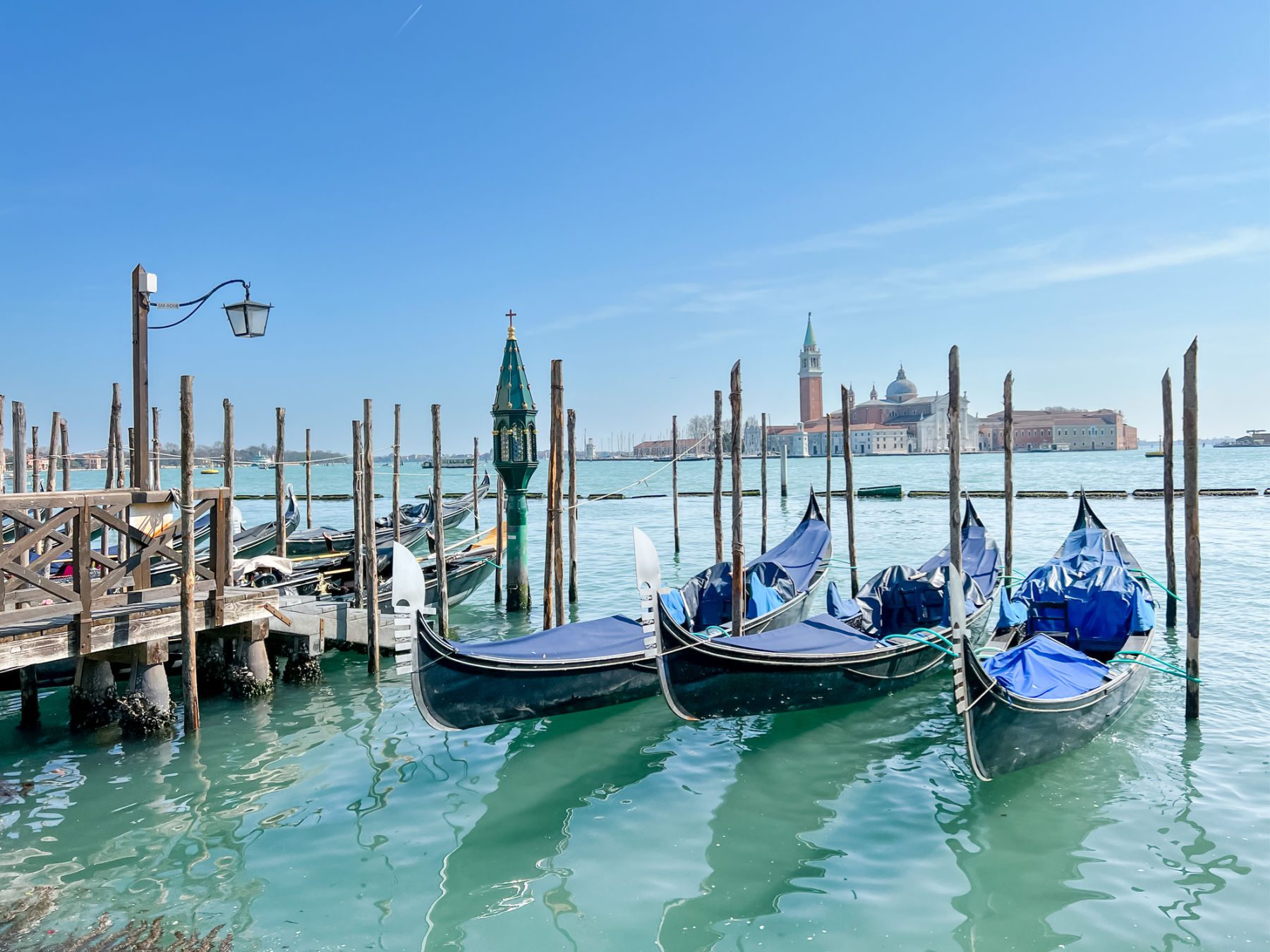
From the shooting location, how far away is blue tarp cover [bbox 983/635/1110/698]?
4637mm

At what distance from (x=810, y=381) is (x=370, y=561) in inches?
3710

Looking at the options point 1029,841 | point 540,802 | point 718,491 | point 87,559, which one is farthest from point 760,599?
point 87,559

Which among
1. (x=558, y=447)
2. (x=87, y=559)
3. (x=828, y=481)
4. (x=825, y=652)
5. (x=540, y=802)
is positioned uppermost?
(x=558, y=447)

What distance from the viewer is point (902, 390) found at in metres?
99.4

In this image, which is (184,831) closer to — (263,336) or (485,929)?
(485,929)

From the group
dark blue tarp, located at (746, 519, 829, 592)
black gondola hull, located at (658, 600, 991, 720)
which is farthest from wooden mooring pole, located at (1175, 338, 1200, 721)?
dark blue tarp, located at (746, 519, 829, 592)

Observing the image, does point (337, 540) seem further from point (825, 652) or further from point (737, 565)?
point (825, 652)

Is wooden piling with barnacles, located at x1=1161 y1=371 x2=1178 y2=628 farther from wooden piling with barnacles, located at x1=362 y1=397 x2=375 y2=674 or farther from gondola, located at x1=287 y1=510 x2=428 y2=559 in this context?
gondola, located at x1=287 y1=510 x2=428 y2=559

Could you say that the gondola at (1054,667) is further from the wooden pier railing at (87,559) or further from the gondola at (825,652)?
the wooden pier railing at (87,559)

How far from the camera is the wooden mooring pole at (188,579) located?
5254mm

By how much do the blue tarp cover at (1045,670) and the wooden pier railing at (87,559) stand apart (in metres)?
4.63

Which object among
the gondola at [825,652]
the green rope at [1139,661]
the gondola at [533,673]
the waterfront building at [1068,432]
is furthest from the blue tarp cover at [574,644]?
the waterfront building at [1068,432]

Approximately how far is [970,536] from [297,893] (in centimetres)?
809

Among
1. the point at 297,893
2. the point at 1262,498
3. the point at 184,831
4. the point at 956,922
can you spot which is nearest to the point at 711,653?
the point at 956,922
